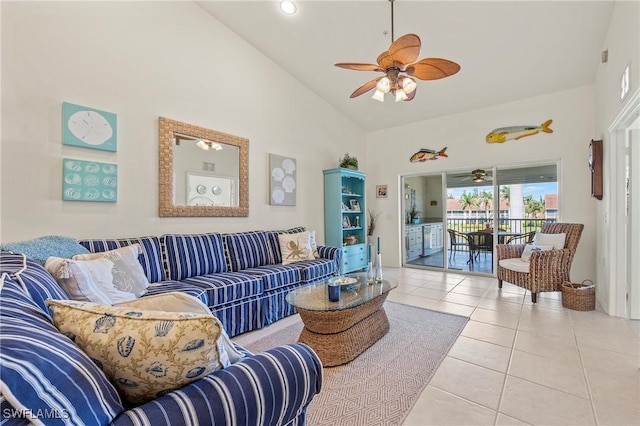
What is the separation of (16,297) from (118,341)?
402 mm

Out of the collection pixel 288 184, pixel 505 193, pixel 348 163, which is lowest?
pixel 505 193

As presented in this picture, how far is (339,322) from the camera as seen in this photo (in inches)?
82.7

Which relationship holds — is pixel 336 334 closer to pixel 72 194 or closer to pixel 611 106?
pixel 72 194

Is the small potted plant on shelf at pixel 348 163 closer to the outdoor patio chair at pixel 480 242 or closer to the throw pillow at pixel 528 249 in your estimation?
the outdoor patio chair at pixel 480 242

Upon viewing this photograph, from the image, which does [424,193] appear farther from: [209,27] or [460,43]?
[209,27]

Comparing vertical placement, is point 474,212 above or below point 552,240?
above

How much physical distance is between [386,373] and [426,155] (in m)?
4.45

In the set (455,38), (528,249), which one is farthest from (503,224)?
(455,38)

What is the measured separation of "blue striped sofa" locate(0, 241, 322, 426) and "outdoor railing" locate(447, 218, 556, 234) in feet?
16.1

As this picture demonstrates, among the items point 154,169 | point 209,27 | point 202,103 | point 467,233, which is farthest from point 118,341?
point 467,233

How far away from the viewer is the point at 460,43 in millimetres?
3354

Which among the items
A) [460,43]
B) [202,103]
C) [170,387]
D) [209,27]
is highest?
[209,27]

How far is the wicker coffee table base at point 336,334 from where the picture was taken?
81.9 inches

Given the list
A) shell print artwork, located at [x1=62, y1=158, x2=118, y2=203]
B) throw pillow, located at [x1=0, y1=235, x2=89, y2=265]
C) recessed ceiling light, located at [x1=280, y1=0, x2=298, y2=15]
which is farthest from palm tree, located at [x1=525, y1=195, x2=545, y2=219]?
throw pillow, located at [x1=0, y1=235, x2=89, y2=265]
